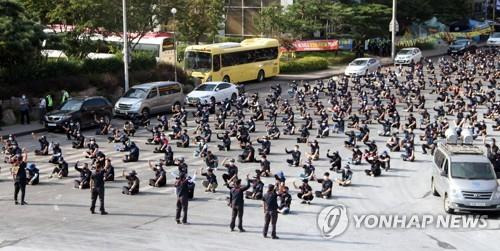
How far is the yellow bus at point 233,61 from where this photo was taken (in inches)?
1946

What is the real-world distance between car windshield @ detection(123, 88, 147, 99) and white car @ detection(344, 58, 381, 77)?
786 inches

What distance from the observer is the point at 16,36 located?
39438 millimetres

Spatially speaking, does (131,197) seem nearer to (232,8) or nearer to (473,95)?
(473,95)

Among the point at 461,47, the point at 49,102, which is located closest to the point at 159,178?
the point at 49,102

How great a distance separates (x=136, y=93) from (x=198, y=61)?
10.7 meters

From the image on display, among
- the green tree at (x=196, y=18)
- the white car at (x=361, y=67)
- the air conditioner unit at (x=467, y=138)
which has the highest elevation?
the green tree at (x=196, y=18)

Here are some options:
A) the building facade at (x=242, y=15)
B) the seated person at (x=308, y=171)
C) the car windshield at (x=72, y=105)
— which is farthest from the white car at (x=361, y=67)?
the seated person at (x=308, y=171)

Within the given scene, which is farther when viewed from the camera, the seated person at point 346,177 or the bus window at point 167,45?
the bus window at point 167,45

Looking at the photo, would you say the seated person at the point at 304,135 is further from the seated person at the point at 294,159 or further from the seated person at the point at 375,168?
the seated person at the point at 375,168

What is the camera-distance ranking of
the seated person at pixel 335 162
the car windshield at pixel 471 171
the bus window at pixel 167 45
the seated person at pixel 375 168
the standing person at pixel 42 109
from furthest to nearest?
the bus window at pixel 167 45 < the standing person at pixel 42 109 < the seated person at pixel 335 162 < the seated person at pixel 375 168 < the car windshield at pixel 471 171

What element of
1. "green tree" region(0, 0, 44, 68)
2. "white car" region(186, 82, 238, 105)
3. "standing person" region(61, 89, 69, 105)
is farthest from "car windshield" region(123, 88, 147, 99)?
"green tree" region(0, 0, 44, 68)

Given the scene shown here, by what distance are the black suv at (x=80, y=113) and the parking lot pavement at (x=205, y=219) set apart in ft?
23.0

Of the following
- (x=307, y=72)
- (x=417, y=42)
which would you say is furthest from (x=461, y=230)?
(x=417, y=42)

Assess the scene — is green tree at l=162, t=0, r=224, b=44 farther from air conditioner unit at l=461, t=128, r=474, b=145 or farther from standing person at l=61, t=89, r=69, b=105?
air conditioner unit at l=461, t=128, r=474, b=145
